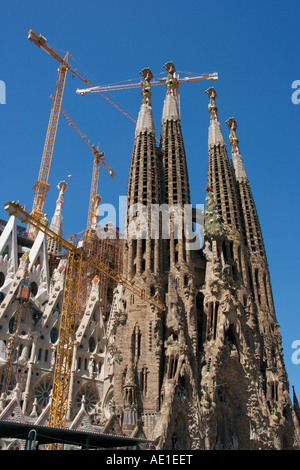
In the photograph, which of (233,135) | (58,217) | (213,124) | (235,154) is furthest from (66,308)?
(58,217)

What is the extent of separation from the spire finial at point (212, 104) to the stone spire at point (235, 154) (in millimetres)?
2842

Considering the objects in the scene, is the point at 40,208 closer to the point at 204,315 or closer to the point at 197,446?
the point at 204,315

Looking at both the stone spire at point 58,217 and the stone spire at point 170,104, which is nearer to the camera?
the stone spire at point 170,104

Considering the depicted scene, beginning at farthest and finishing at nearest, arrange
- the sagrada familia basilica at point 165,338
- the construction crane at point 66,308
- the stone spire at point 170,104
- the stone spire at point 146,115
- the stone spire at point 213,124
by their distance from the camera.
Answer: the stone spire at point 213,124
the stone spire at point 170,104
the stone spire at point 146,115
the sagrada familia basilica at point 165,338
the construction crane at point 66,308

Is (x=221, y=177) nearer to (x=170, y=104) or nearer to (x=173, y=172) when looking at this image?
(x=173, y=172)

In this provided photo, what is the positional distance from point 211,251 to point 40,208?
2673 centimetres

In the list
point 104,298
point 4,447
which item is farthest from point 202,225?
point 4,447

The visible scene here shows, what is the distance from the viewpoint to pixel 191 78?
66.1 m

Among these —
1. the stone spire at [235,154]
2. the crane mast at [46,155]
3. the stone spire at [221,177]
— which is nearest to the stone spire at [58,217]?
the crane mast at [46,155]

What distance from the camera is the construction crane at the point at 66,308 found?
2908cm

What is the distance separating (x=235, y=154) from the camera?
185 ft

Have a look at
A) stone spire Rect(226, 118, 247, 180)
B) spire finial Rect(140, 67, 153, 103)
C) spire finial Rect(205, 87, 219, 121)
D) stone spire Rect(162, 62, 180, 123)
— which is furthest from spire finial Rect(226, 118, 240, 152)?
spire finial Rect(140, 67, 153, 103)

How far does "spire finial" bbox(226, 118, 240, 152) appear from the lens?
57.1m

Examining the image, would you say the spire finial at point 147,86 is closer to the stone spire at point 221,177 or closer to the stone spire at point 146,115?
the stone spire at point 146,115
